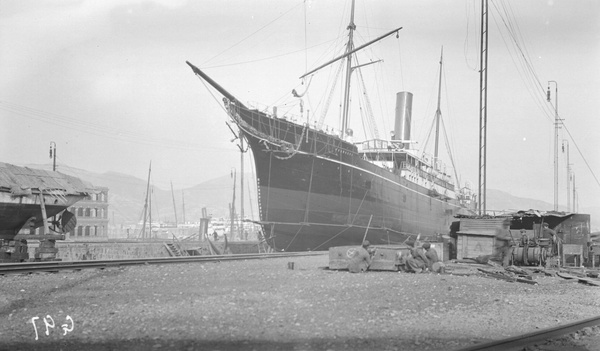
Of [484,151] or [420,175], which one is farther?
[420,175]

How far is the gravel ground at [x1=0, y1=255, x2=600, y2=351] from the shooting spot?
19.9ft

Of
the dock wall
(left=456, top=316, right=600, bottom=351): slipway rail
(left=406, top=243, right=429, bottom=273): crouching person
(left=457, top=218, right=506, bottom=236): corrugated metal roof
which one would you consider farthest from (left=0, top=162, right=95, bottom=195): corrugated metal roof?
(left=456, top=316, right=600, bottom=351): slipway rail

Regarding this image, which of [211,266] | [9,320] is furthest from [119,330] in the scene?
[211,266]

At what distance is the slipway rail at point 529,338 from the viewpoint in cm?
558

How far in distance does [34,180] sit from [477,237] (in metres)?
16.2

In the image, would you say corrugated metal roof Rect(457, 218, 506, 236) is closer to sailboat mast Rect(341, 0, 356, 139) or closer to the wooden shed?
the wooden shed

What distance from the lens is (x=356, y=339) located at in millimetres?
6211

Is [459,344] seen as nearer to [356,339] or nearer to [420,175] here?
[356,339]

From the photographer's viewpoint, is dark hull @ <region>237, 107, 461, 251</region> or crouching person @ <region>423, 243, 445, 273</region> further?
dark hull @ <region>237, 107, 461, 251</region>

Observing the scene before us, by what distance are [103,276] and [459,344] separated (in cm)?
879

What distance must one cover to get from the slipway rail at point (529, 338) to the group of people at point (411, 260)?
6.39m

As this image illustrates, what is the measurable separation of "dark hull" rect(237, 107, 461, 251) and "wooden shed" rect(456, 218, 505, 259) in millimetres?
12523

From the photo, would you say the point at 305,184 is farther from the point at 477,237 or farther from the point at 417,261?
the point at 417,261

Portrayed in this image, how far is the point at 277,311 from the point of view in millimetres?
7852
